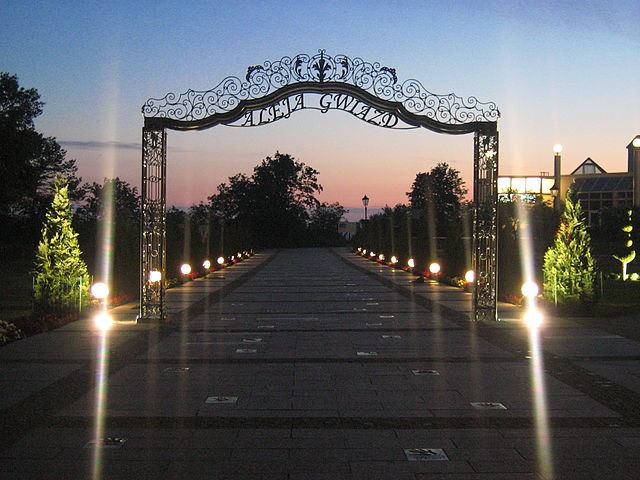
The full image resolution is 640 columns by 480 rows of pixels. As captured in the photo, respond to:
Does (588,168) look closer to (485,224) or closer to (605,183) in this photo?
(605,183)

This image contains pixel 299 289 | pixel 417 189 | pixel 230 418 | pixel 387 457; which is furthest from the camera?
pixel 417 189

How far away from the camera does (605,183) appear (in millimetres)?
72688

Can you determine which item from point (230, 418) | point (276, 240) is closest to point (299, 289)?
point (230, 418)

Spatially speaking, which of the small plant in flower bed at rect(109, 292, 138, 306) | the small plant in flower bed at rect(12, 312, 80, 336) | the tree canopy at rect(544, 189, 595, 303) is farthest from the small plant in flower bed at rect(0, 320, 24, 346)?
the tree canopy at rect(544, 189, 595, 303)

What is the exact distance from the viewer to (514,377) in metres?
9.88

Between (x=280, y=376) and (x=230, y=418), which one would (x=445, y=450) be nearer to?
(x=230, y=418)

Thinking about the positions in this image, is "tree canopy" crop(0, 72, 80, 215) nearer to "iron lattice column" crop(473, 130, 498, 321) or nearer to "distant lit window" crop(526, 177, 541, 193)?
"iron lattice column" crop(473, 130, 498, 321)

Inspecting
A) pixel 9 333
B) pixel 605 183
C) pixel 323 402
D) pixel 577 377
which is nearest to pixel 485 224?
pixel 577 377

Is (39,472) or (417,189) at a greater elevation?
(417,189)

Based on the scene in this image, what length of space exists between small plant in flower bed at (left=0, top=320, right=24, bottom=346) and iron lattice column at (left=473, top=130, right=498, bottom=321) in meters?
8.45

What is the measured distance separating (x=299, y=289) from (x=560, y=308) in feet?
33.7

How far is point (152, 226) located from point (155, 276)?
98 cm

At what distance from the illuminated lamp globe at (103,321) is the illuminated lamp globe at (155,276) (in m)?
1.14

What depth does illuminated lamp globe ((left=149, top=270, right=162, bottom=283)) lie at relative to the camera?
1576 centimetres
